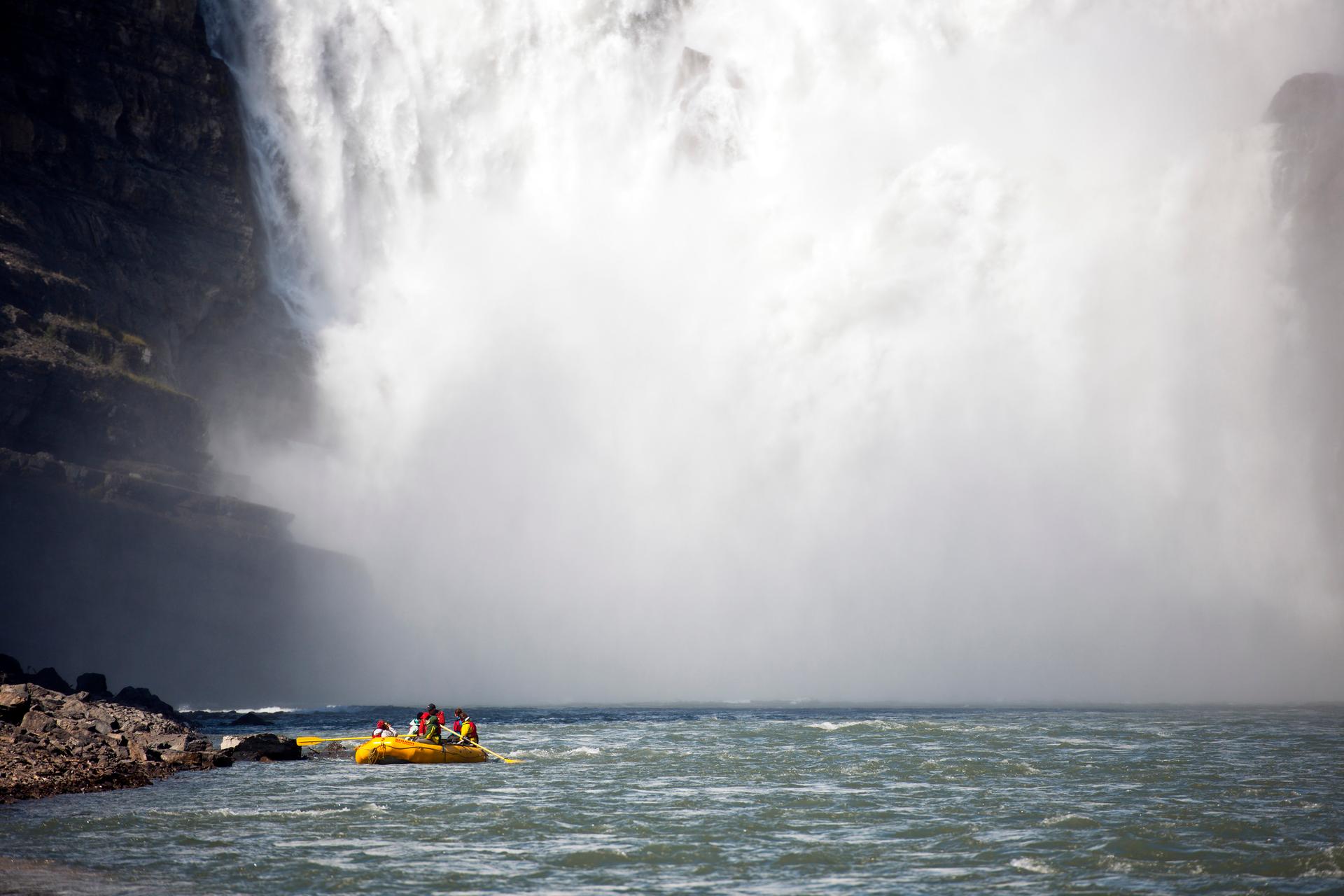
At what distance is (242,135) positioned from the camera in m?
136

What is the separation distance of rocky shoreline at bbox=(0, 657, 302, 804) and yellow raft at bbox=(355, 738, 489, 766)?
4869 millimetres

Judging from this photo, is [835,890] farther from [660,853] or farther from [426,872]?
[426,872]

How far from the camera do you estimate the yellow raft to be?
4769 centimetres

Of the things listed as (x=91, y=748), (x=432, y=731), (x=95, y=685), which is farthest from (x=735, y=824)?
(x=95, y=685)

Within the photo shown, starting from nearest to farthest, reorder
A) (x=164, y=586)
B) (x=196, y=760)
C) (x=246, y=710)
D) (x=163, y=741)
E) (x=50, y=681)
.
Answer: (x=196, y=760), (x=163, y=741), (x=50, y=681), (x=164, y=586), (x=246, y=710)

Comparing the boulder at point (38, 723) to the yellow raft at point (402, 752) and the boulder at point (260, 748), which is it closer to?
the boulder at point (260, 748)

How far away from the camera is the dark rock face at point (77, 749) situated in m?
34.1

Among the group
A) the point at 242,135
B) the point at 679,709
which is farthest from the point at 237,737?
the point at 242,135

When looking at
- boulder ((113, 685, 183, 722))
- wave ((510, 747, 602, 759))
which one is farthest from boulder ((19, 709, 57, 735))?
boulder ((113, 685, 183, 722))

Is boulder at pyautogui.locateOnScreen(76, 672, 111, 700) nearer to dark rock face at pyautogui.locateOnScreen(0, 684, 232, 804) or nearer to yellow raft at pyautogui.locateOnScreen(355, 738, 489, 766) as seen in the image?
dark rock face at pyautogui.locateOnScreen(0, 684, 232, 804)

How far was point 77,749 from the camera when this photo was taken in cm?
3809

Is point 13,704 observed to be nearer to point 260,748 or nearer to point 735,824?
point 260,748

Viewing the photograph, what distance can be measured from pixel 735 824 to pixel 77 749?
2438 cm

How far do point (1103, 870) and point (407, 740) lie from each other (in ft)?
107
